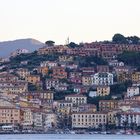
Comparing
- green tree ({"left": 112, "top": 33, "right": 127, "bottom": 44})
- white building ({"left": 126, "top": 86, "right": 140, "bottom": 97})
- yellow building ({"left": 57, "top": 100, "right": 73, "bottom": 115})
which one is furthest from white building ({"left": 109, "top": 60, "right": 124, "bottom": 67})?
yellow building ({"left": 57, "top": 100, "right": 73, "bottom": 115})

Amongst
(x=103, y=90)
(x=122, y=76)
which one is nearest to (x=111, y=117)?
(x=103, y=90)

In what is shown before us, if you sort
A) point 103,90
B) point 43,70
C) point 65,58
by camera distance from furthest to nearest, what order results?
1. point 65,58
2. point 43,70
3. point 103,90

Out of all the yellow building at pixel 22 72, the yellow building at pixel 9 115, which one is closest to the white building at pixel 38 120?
the yellow building at pixel 9 115

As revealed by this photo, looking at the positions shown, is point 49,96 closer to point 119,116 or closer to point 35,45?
point 119,116

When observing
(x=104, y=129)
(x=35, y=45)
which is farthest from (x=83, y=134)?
(x=35, y=45)

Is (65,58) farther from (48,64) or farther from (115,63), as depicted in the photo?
(48,64)

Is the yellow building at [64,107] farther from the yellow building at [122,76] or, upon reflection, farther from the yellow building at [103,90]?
the yellow building at [122,76]
